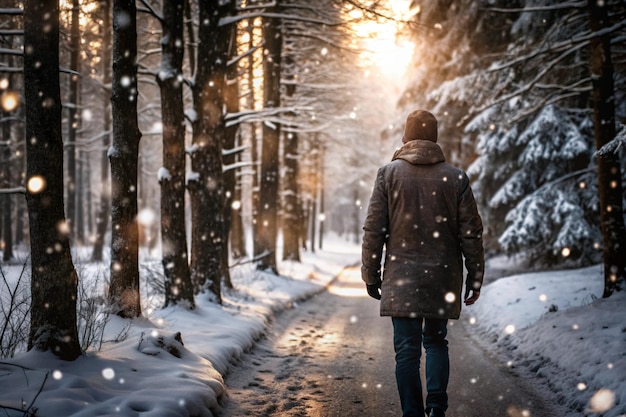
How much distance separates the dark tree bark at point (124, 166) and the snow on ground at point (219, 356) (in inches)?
15.9

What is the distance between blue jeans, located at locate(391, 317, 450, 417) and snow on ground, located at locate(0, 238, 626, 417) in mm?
1509

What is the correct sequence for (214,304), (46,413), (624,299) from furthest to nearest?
(214,304) < (624,299) < (46,413)

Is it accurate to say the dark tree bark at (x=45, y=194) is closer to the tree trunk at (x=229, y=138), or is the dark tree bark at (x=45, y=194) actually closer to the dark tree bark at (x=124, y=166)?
the dark tree bark at (x=124, y=166)

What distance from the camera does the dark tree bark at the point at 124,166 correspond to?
612cm

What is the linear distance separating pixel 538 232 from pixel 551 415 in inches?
334

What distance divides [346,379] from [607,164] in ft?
18.1

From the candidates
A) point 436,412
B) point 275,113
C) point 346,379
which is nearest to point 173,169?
point 275,113

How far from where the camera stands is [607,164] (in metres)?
7.66

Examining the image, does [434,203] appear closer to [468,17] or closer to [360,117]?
[468,17]

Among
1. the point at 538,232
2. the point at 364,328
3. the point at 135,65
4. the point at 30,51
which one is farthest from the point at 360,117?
the point at 30,51

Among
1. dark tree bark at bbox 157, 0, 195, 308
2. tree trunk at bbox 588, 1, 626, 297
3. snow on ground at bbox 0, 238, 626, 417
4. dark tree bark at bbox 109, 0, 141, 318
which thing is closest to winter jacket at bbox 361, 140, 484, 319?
snow on ground at bbox 0, 238, 626, 417

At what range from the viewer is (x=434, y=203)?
151 inches

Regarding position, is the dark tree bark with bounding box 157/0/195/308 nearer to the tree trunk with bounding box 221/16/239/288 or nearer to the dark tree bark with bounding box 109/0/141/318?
the dark tree bark with bounding box 109/0/141/318

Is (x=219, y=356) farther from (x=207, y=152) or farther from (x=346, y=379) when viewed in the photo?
(x=207, y=152)
